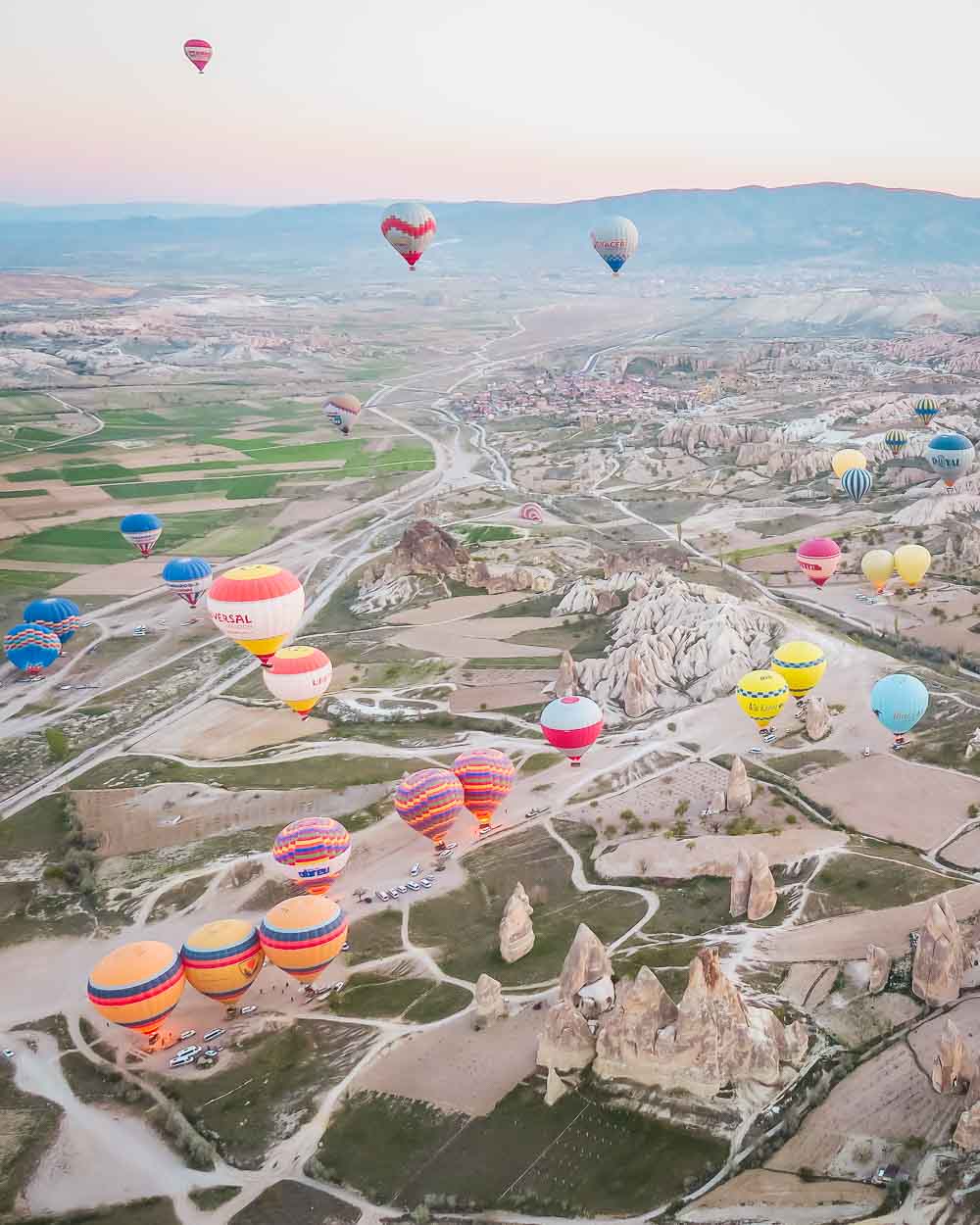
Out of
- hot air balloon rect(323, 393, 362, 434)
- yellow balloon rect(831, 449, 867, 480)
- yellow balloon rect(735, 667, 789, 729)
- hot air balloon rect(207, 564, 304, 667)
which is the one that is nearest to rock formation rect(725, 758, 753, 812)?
yellow balloon rect(735, 667, 789, 729)

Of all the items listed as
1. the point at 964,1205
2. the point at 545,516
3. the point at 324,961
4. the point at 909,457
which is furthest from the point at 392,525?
the point at 964,1205

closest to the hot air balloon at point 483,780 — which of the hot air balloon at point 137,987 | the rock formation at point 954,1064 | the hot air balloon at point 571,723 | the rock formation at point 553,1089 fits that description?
the hot air balloon at point 571,723

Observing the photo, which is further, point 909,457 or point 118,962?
point 909,457

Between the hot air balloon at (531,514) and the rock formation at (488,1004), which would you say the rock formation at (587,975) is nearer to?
the rock formation at (488,1004)

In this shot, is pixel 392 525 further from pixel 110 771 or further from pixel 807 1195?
pixel 807 1195

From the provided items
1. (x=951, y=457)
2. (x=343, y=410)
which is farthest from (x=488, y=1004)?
(x=343, y=410)

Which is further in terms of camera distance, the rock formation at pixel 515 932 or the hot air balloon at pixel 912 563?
the hot air balloon at pixel 912 563
